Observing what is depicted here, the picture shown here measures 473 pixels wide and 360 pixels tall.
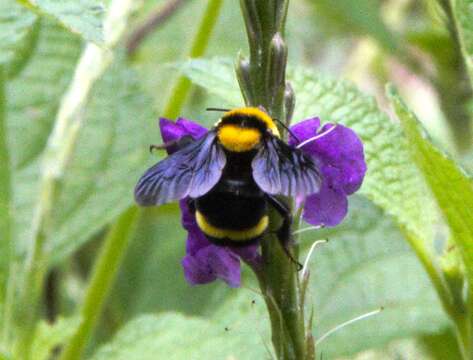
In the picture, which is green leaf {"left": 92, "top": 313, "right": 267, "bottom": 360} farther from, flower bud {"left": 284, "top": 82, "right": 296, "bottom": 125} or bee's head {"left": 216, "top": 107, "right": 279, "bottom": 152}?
flower bud {"left": 284, "top": 82, "right": 296, "bottom": 125}

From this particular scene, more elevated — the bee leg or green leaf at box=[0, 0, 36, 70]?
the bee leg

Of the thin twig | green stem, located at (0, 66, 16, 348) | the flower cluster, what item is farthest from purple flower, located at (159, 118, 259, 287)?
the thin twig

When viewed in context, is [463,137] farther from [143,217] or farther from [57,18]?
[57,18]

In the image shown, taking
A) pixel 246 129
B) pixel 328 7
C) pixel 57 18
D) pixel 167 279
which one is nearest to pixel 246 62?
pixel 246 129

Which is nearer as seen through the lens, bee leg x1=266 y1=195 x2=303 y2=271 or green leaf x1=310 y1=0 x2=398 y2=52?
bee leg x1=266 y1=195 x2=303 y2=271

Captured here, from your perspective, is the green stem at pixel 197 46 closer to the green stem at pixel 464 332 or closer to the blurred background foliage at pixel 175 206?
the blurred background foliage at pixel 175 206
